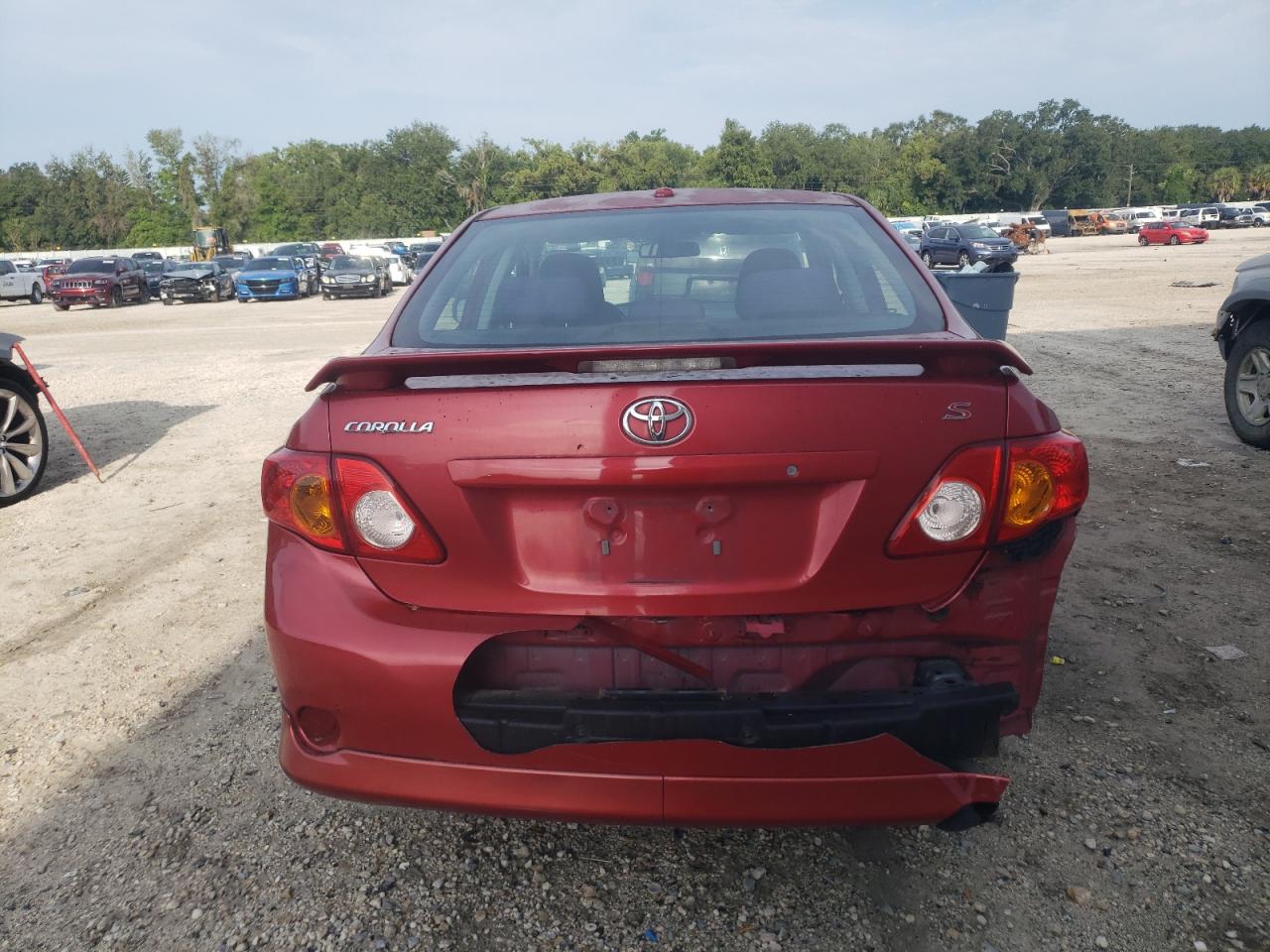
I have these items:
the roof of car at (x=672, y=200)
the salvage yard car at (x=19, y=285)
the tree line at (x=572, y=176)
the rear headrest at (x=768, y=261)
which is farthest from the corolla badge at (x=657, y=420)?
the tree line at (x=572, y=176)

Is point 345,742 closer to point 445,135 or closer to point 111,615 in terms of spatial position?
point 111,615

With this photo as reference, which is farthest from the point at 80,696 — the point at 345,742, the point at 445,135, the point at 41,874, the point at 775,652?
the point at 445,135

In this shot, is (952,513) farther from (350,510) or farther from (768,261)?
(350,510)

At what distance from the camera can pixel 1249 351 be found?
6.57 meters

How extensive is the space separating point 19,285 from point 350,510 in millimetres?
39155

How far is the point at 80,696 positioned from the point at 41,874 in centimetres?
119

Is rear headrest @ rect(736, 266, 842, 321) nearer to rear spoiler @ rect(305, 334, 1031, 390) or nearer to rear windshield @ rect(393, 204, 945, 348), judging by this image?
rear windshield @ rect(393, 204, 945, 348)

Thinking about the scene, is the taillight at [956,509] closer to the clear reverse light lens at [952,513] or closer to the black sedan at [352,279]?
the clear reverse light lens at [952,513]

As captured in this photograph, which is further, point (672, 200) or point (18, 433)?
point (18, 433)

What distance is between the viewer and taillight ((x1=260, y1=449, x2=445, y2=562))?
1.97 meters

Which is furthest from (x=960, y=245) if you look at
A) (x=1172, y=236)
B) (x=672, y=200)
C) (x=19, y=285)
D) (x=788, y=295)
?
(x=19, y=285)

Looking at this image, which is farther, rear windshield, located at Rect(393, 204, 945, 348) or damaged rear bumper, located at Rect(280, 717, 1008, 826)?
rear windshield, located at Rect(393, 204, 945, 348)

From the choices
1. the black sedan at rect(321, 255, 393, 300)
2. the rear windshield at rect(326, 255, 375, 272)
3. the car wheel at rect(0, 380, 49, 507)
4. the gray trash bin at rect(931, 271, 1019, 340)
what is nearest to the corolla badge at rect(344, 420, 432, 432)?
the car wheel at rect(0, 380, 49, 507)

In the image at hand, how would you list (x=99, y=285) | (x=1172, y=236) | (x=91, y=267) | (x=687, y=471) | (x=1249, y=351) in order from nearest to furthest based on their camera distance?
(x=687, y=471), (x=1249, y=351), (x=99, y=285), (x=91, y=267), (x=1172, y=236)
